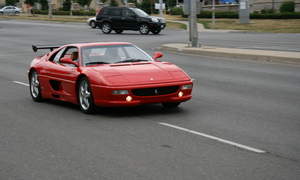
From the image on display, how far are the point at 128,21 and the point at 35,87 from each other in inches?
1285

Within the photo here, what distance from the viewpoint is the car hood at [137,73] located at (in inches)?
444

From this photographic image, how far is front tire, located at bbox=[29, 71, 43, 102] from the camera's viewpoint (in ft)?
Result: 45.2

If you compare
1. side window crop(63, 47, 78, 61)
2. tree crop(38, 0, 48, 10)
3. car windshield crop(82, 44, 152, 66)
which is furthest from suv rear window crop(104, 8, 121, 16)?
tree crop(38, 0, 48, 10)

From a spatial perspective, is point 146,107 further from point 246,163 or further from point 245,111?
point 246,163

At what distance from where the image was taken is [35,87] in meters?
13.9

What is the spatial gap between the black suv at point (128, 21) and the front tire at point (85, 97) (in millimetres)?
32910

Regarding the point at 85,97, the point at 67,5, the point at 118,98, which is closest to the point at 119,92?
the point at 118,98

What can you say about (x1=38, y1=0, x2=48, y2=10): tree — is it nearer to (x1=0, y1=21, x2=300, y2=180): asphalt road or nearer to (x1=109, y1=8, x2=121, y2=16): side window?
(x1=109, y1=8, x2=121, y2=16): side window

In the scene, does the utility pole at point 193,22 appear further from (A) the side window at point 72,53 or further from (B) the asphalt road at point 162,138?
(A) the side window at point 72,53

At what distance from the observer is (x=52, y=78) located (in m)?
13.0

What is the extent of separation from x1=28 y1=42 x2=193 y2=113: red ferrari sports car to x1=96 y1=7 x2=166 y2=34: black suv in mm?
31474

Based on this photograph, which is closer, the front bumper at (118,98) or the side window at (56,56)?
the front bumper at (118,98)

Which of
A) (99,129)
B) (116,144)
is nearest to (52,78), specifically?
(99,129)

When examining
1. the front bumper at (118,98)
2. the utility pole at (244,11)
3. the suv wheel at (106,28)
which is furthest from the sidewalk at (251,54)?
the utility pole at (244,11)
